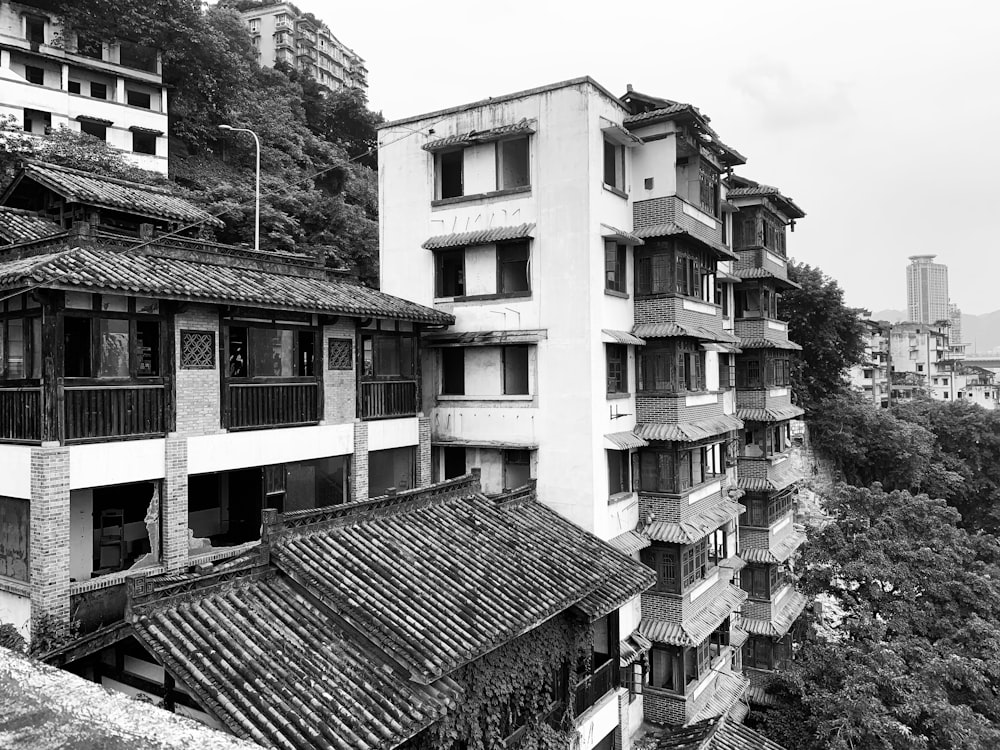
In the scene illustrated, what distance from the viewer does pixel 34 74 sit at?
36.3m

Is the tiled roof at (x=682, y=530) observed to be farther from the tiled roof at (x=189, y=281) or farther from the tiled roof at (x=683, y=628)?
the tiled roof at (x=189, y=281)

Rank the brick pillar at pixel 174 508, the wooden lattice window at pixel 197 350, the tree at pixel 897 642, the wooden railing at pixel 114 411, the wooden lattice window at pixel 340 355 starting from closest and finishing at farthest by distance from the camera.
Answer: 1. the wooden railing at pixel 114 411
2. the brick pillar at pixel 174 508
3. the wooden lattice window at pixel 197 350
4. the tree at pixel 897 642
5. the wooden lattice window at pixel 340 355

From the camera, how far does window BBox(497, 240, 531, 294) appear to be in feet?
67.1

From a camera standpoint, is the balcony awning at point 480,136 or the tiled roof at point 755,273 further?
the tiled roof at point 755,273

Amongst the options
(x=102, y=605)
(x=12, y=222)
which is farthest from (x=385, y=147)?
(x=102, y=605)

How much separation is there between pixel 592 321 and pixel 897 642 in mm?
12261

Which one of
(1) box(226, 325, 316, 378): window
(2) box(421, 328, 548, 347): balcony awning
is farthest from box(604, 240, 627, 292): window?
(1) box(226, 325, 316, 378): window

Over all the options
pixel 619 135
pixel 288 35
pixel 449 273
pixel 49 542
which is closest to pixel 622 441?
pixel 449 273

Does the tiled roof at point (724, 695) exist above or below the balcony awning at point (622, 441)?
below

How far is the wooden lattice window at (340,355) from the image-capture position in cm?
1752

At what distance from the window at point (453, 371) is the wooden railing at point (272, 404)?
18.8 feet

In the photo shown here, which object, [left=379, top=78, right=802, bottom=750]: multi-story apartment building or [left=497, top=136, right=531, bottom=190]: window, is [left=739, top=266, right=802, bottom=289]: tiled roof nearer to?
[left=379, top=78, right=802, bottom=750]: multi-story apartment building

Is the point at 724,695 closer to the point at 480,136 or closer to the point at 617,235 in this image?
the point at 617,235

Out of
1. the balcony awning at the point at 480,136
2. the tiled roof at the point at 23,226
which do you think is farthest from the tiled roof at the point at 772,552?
the tiled roof at the point at 23,226
